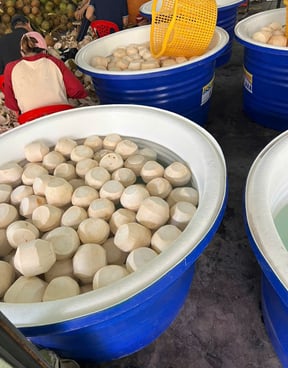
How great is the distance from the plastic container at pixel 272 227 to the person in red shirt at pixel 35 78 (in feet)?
3.97

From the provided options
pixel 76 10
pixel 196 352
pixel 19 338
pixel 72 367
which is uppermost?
pixel 19 338

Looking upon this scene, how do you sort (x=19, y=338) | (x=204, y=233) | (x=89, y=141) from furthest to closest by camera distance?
(x=89, y=141)
(x=204, y=233)
(x=19, y=338)

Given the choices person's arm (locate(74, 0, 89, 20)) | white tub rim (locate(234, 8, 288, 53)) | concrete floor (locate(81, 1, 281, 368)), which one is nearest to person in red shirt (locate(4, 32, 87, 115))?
white tub rim (locate(234, 8, 288, 53))

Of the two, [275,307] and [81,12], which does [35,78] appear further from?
[81,12]

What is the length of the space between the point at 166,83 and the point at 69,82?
541mm

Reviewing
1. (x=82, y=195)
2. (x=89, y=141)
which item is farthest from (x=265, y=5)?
(x=82, y=195)

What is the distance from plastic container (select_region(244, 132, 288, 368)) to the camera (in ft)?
2.45

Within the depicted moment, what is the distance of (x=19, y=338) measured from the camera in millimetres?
602

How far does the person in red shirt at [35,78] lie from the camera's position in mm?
1786

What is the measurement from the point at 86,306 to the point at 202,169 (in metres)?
0.55

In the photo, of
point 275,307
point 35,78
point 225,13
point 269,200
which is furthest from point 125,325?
point 225,13

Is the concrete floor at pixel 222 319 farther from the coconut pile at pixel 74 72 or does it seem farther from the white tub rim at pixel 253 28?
the coconut pile at pixel 74 72

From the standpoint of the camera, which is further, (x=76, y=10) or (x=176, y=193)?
(x=76, y=10)

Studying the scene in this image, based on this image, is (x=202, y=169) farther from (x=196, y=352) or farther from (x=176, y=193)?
(x=196, y=352)
